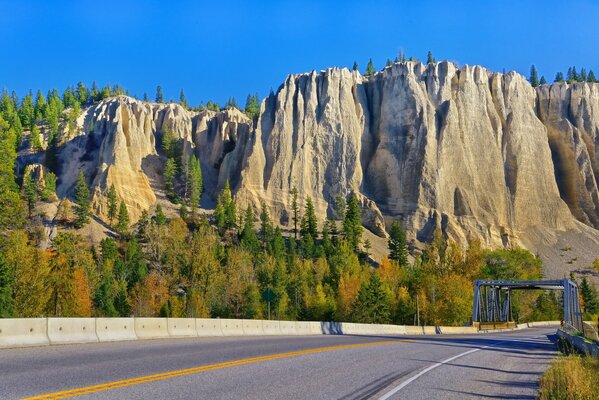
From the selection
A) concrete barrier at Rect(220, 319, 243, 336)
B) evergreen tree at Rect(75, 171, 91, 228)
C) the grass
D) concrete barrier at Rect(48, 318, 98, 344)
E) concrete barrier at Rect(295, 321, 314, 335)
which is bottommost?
concrete barrier at Rect(295, 321, 314, 335)

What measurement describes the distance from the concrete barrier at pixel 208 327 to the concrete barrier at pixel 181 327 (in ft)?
1.08

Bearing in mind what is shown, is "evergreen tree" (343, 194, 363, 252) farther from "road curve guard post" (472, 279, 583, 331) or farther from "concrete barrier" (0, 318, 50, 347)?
"concrete barrier" (0, 318, 50, 347)

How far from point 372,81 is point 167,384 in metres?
137

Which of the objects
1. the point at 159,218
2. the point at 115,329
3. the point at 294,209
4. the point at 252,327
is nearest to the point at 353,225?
the point at 294,209

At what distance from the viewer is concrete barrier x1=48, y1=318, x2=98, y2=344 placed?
1584 cm

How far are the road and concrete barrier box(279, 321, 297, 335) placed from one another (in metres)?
14.2

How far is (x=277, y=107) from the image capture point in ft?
447

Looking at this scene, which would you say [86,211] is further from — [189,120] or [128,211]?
[189,120]

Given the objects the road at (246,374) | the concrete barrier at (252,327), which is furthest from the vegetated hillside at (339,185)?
the road at (246,374)

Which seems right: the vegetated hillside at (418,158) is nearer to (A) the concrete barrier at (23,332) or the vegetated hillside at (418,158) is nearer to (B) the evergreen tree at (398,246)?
(B) the evergreen tree at (398,246)

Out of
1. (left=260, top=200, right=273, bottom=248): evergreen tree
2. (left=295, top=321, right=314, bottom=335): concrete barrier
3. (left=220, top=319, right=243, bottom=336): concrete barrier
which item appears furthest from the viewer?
(left=260, top=200, right=273, bottom=248): evergreen tree

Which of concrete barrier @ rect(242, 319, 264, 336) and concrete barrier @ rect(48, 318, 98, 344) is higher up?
concrete barrier @ rect(48, 318, 98, 344)

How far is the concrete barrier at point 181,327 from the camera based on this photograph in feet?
71.2

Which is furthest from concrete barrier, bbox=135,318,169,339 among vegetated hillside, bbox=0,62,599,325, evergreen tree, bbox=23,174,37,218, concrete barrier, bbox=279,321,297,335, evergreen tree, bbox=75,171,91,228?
evergreen tree, bbox=23,174,37,218
